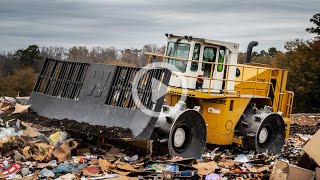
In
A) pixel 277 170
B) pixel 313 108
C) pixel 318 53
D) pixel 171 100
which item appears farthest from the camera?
pixel 318 53

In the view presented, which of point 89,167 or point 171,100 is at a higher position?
point 171,100

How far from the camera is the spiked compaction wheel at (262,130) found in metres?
10.8

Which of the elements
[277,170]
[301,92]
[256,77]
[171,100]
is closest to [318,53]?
[301,92]

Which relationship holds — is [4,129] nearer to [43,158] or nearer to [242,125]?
[43,158]

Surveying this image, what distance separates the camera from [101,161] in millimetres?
7727

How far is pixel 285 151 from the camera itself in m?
11.7

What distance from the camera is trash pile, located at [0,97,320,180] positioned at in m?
7.26

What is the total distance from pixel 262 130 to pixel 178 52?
2.77 meters

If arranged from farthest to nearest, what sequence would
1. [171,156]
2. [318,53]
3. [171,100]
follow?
[318,53], [171,100], [171,156]

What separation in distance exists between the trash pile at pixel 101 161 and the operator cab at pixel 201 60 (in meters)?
1.91

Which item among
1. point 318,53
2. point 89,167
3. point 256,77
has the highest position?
point 318,53

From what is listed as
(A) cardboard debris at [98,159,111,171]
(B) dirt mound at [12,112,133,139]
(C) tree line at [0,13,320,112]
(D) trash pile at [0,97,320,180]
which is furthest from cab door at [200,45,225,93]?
(C) tree line at [0,13,320,112]

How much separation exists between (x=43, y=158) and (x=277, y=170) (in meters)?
3.89

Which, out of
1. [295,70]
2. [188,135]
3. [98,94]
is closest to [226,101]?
[188,135]
